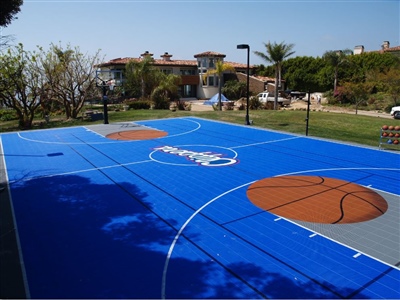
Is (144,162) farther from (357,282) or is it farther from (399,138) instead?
(399,138)

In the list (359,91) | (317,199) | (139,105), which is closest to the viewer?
(317,199)

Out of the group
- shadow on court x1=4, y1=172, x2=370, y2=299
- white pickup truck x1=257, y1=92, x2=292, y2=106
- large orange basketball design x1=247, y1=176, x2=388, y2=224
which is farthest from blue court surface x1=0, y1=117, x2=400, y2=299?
white pickup truck x1=257, y1=92, x2=292, y2=106

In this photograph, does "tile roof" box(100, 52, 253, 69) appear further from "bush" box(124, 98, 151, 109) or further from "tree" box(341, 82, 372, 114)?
"tree" box(341, 82, 372, 114)

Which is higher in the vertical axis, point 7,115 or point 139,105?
point 139,105

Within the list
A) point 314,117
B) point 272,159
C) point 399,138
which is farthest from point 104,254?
point 314,117

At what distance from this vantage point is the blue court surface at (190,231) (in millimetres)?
5508

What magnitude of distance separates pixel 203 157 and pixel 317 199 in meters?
5.91

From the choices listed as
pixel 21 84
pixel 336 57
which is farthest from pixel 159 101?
pixel 336 57

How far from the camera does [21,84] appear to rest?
24062mm

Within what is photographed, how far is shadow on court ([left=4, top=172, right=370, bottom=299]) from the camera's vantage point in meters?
5.33

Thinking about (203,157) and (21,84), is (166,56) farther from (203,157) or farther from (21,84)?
(203,157)

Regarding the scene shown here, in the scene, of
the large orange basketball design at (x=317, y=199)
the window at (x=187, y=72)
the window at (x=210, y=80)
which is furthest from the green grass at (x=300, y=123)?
the window at (x=187, y=72)

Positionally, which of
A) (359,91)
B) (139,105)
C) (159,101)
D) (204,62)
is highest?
(204,62)

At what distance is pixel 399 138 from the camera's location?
14.4 metres
